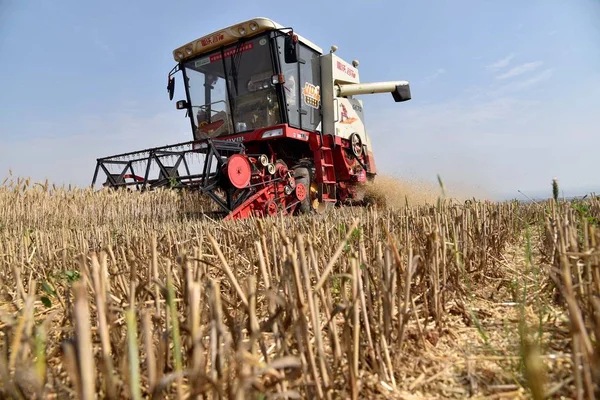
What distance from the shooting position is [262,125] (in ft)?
19.7

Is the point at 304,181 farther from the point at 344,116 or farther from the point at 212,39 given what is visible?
the point at 212,39

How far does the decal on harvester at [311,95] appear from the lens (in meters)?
6.28

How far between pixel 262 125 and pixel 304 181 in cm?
112

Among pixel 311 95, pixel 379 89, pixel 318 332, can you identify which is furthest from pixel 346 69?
pixel 318 332

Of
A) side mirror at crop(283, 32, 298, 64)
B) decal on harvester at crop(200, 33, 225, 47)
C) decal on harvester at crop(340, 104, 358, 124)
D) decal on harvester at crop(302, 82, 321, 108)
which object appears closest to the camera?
side mirror at crop(283, 32, 298, 64)

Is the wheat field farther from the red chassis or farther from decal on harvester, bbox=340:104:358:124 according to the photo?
decal on harvester, bbox=340:104:358:124

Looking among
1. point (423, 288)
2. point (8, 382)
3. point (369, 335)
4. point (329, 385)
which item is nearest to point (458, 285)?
point (423, 288)

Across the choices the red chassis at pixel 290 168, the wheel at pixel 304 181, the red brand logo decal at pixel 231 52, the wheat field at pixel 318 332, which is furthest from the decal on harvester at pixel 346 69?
the wheat field at pixel 318 332

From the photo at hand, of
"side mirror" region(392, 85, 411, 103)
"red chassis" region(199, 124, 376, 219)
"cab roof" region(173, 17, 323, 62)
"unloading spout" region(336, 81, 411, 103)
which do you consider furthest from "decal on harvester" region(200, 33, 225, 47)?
"side mirror" region(392, 85, 411, 103)

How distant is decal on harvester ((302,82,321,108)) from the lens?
628 cm

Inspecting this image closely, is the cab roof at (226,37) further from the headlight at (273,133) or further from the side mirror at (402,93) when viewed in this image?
the side mirror at (402,93)

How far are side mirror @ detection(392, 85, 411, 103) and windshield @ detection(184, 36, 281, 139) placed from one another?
131 inches

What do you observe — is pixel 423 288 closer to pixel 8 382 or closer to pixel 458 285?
pixel 458 285

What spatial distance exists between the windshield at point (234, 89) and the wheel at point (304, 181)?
A: 0.85 meters
